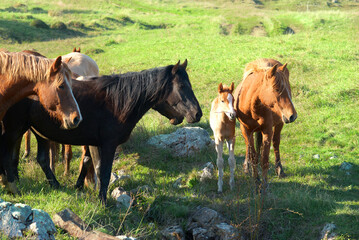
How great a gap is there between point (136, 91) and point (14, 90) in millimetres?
1684

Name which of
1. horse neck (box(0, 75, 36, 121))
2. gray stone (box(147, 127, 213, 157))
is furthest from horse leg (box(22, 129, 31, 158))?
horse neck (box(0, 75, 36, 121))

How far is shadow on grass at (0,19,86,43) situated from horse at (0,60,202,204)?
21322mm

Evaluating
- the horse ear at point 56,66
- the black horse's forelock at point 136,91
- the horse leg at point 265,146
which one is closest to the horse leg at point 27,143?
the black horse's forelock at point 136,91

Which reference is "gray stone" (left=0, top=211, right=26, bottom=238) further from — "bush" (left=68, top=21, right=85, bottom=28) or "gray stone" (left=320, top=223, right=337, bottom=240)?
"bush" (left=68, top=21, right=85, bottom=28)

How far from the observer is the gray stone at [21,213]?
4.28 m

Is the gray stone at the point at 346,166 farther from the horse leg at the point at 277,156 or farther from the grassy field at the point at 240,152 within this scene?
the horse leg at the point at 277,156

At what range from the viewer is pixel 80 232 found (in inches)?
178

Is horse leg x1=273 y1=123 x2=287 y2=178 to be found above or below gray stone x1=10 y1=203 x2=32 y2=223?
below

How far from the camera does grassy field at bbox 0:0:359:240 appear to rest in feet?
19.1

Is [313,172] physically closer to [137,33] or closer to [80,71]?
[80,71]

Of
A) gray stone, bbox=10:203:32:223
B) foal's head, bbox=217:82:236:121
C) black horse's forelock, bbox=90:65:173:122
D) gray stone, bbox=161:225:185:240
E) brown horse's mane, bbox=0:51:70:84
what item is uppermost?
brown horse's mane, bbox=0:51:70:84

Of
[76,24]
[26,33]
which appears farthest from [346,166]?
[76,24]

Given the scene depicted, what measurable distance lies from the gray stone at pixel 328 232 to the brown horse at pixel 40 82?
375 cm

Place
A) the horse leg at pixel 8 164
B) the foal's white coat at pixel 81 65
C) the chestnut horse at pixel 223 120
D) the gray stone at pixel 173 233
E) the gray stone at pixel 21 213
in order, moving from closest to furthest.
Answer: the gray stone at pixel 21 213 → the gray stone at pixel 173 233 → the horse leg at pixel 8 164 → the chestnut horse at pixel 223 120 → the foal's white coat at pixel 81 65
